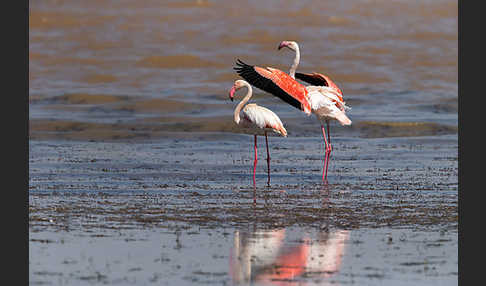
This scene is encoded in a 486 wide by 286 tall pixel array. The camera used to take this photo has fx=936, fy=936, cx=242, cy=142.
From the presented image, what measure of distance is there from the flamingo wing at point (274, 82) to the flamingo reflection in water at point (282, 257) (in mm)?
4007

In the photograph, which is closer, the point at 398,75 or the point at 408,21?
the point at 398,75

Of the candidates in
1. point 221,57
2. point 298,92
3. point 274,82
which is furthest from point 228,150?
point 221,57

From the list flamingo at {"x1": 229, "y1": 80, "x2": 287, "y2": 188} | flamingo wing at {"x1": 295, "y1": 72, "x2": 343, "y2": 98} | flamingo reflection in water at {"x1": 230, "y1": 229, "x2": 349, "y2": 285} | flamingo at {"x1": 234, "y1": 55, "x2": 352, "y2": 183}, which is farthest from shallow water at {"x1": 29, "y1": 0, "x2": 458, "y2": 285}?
flamingo wing at {"x1": 295, "y1": 72, "x2": 343, "y2": 98}

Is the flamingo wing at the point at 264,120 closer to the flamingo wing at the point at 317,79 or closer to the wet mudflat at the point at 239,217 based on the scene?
the wet mudflat at the point at 239,217

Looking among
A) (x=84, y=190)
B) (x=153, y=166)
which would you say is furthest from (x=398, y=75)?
(x=84, y=190)

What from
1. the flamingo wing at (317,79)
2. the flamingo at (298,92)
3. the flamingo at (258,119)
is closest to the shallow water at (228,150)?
the flamingo at (258,119)

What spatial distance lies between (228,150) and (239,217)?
5.91 m

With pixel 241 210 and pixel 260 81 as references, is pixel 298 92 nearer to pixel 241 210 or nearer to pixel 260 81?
pixel 260 81

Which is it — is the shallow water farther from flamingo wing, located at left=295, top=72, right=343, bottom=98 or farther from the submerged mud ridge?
flamingo wing, located at left=295, top=72, right=343, bottom=98

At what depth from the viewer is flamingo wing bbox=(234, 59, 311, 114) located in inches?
458

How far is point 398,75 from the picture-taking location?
23531mm

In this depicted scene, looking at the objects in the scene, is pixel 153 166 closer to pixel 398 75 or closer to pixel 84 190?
pixel 84 190

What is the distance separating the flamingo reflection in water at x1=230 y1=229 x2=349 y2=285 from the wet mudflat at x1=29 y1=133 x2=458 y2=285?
1cm

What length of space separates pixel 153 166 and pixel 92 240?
5021mm
